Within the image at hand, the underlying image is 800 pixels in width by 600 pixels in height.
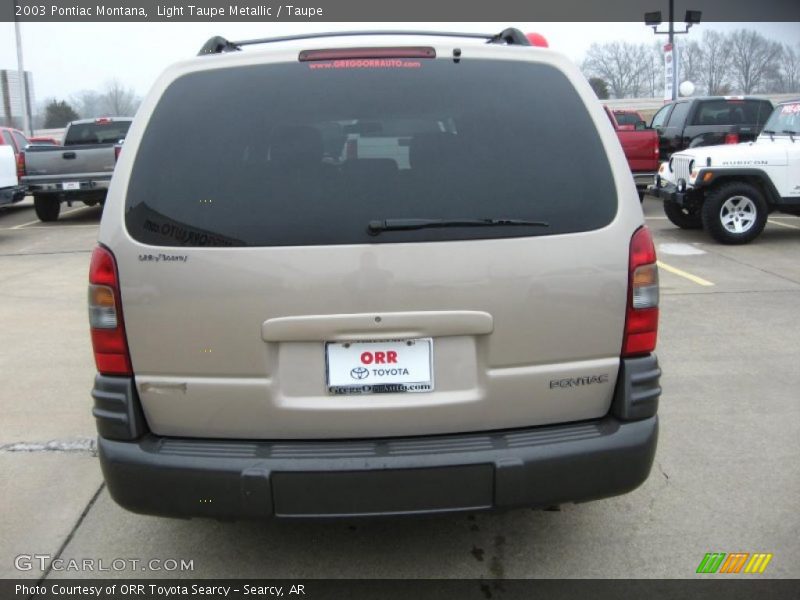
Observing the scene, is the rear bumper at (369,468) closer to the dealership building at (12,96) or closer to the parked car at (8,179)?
the parked car at (8,179)

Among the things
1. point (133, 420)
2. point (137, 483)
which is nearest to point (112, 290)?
point (133, 420)

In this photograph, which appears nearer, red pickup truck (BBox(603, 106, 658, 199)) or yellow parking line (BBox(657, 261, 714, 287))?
yellow parking line (BBox(657, 261, 714, 287))

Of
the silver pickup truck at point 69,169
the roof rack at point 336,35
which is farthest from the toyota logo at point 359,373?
the silver pickup truck at point 69,169

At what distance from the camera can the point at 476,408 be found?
2.48 meters

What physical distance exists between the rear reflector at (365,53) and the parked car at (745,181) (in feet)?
27.3

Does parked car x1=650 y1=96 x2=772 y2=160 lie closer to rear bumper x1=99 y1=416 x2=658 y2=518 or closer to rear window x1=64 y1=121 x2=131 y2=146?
rear window x1=64 y1=121 x2=131 y2=146

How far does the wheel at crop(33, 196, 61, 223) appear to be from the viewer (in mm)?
14641

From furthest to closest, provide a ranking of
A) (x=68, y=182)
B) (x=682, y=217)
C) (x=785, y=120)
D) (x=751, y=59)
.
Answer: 1. (x=751, y=59)
2. (x=68, y=182)
3. (x=682, y=217)
4. (x=785, y=120)

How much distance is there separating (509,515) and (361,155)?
1744mm

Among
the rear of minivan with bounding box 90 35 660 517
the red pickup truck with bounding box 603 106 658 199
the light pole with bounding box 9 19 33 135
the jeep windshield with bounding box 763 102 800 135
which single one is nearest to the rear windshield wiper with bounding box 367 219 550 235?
the rear of minivan with bounding box 90 35 660 517

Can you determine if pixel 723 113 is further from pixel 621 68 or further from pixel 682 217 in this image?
pixel 621 68

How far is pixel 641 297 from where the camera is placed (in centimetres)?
254

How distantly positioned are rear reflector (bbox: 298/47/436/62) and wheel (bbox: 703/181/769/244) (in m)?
8.42

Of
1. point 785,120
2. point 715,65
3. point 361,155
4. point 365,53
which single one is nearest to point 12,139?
point 785,120
